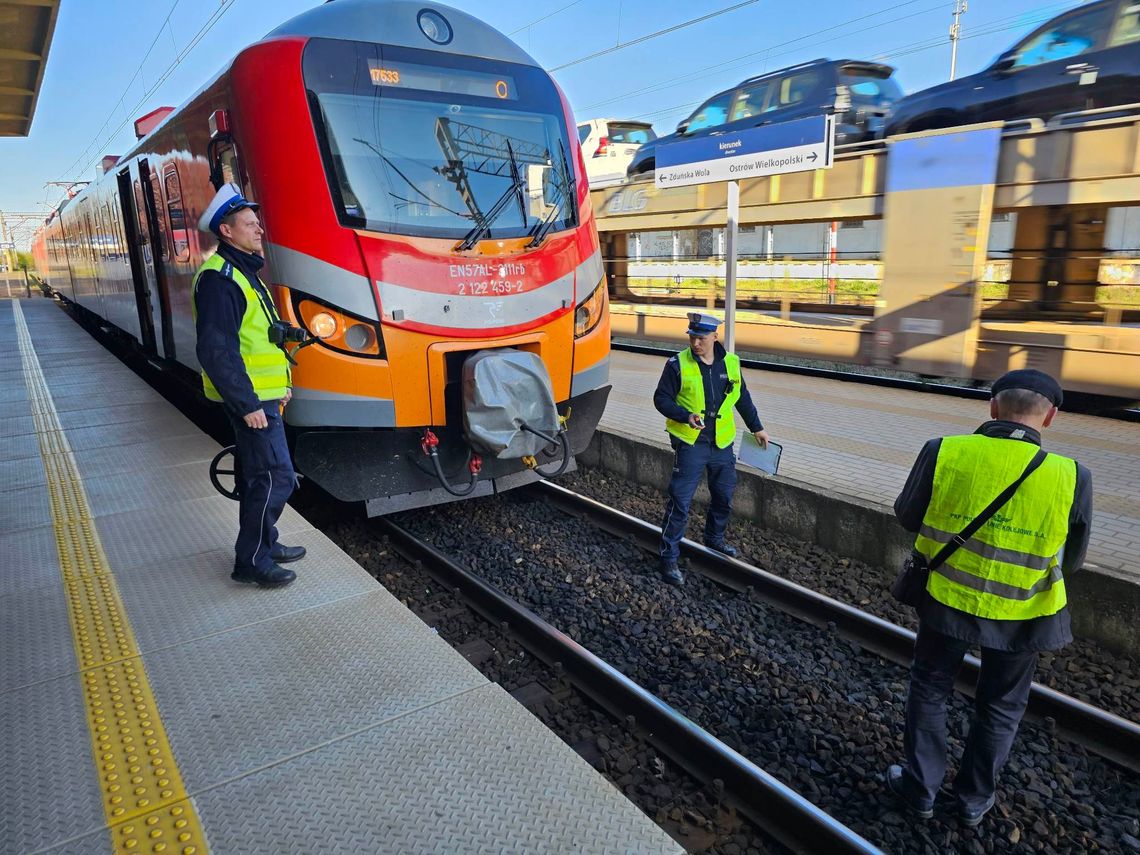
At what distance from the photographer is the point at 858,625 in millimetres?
4172

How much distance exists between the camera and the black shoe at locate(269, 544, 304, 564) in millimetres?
4176

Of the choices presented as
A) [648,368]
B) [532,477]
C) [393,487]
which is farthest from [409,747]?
[648,368]

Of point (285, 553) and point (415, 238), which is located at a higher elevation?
point (415, 238)

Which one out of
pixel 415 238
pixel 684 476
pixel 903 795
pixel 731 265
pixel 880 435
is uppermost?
pixel 415 238

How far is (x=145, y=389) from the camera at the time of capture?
9.85 metres

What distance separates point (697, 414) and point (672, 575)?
104cm

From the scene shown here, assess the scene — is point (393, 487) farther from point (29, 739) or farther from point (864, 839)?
point (864, 839)

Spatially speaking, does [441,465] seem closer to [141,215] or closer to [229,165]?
[229,165]

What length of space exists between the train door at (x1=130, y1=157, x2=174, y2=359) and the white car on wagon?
16.0 m

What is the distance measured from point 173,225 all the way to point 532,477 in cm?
388

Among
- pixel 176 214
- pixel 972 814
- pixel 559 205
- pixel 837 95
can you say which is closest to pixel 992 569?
pixel 972 814

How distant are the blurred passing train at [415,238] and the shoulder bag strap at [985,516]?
2649mm

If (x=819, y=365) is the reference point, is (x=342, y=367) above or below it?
above

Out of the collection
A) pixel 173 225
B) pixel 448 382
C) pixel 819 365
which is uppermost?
pixel 173 225
